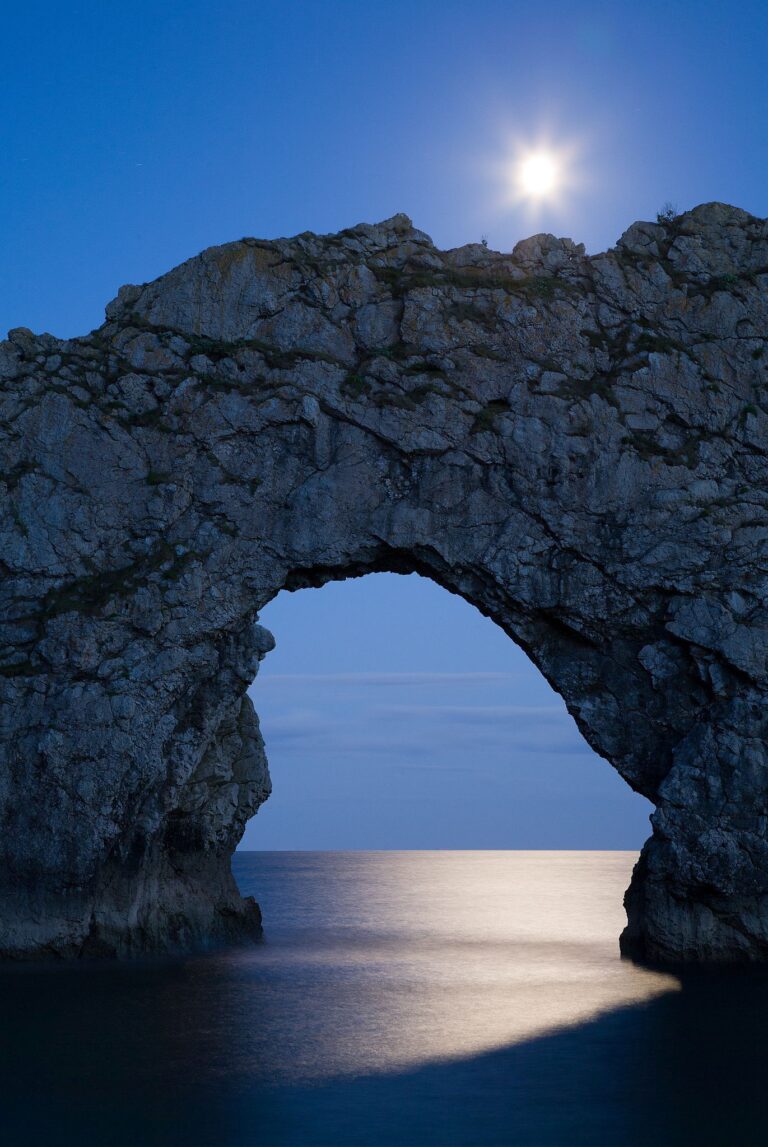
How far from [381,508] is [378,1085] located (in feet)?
51.1

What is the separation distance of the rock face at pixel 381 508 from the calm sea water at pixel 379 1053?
342cm

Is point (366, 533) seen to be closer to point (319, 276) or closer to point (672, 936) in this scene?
point (319, 276)

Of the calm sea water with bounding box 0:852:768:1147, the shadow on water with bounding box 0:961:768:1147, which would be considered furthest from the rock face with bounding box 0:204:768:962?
the shadow on water with bounding box 0:961:768:1147

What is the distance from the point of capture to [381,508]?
97.3 ft

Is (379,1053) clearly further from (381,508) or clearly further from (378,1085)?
(381,508)

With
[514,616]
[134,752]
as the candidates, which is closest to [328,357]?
[514,616]

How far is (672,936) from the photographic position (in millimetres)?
27531

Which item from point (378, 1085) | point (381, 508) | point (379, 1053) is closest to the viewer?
point (378, 1085)

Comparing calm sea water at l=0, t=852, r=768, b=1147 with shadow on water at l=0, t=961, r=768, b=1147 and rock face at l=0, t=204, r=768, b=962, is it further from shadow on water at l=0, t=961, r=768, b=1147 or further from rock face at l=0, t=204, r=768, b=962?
rock face at l=0, t=204, r=768, b=962

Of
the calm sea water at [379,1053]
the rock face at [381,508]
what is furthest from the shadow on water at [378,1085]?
the rock face at [381,508]

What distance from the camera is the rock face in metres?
27.7

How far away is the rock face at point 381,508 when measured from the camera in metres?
27.7

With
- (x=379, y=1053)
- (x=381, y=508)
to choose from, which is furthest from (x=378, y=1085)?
(x=381, y=508)

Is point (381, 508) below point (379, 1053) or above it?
above
